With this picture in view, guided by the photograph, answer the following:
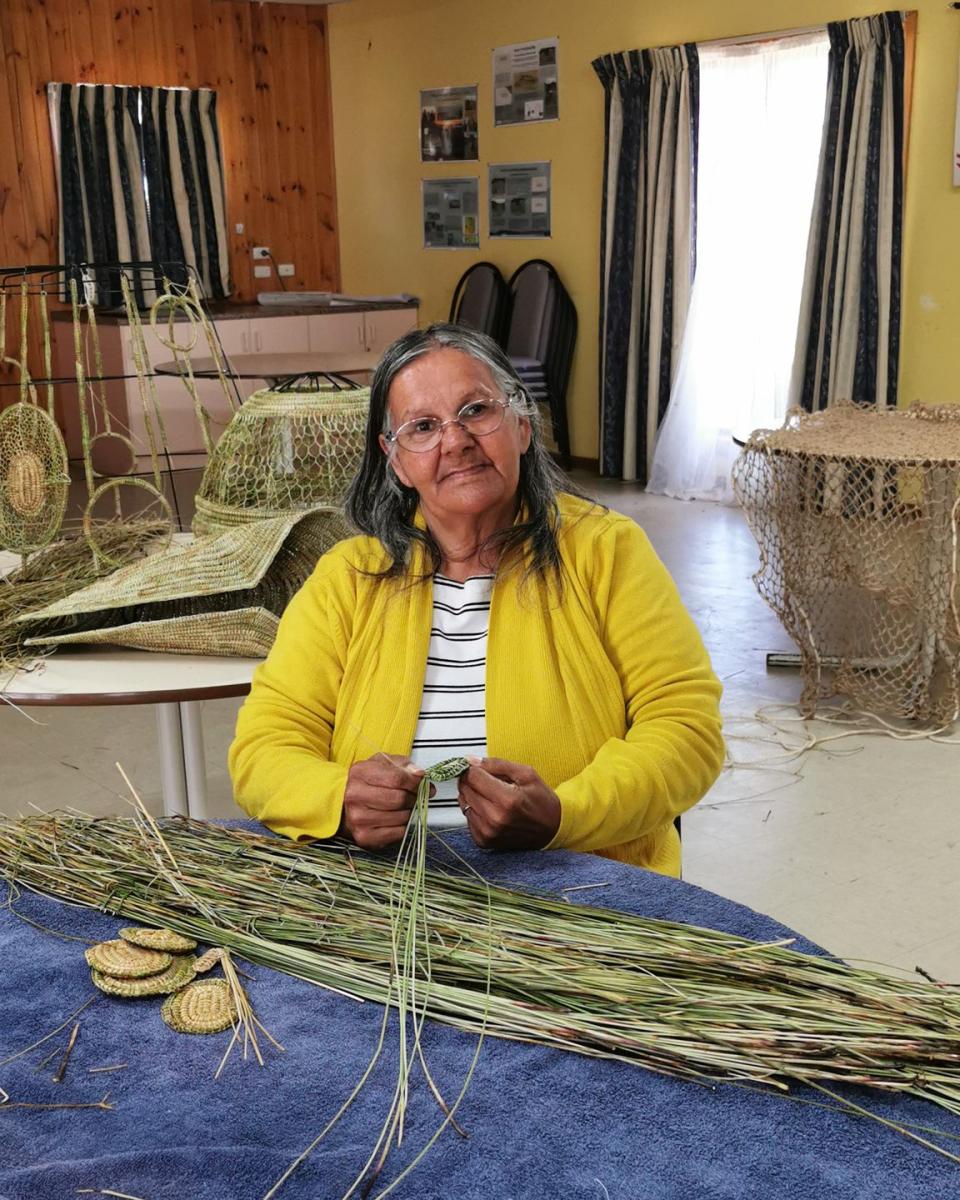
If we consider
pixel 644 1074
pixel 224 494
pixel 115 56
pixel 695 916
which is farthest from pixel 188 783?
pixel 115 56

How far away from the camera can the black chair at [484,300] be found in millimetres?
7992

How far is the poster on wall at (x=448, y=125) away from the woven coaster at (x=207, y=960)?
7.58 m

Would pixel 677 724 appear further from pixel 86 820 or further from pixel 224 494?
pixel 224 494

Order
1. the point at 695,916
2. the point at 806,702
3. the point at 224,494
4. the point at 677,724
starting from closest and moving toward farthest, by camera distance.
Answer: the point at 695,916
the point at 677,724
the point at 224,494
the point at 806,702

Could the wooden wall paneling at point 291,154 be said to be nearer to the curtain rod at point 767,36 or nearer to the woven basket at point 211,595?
the curtain rod at point 767,36

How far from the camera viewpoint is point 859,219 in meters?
5.96

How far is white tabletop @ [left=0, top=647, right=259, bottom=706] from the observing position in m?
1.94

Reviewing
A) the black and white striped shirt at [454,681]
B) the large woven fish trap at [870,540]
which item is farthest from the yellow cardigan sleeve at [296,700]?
the large woven fish trap at [870,540]

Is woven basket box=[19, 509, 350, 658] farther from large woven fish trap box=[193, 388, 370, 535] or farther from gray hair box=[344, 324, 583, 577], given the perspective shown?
gray hair box=[344, 324, 583, 577]

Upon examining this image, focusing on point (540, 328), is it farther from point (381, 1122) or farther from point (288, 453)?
point (381, 1122)

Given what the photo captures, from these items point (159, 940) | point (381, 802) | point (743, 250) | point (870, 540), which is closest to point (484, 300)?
point (743, 250)

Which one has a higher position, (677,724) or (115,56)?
(115,56)

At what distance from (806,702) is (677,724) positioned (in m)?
2.51

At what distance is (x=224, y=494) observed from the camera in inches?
97.6
